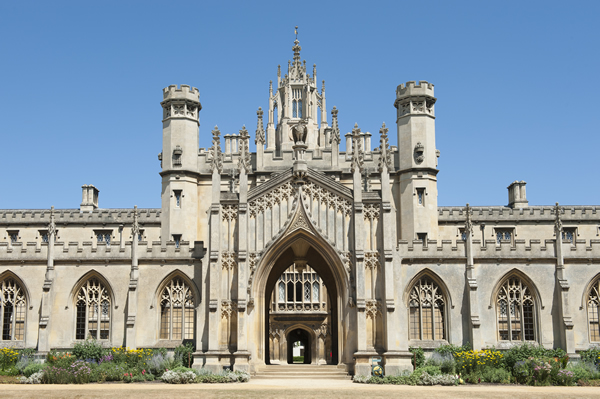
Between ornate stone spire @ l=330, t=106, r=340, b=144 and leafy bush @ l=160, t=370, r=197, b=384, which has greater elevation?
ornate stone spire @ l=330, t=106, r=340, b=144

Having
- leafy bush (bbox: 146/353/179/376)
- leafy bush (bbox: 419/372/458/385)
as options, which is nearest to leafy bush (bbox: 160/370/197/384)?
leafy bush (bbox: 146/353/179/376)

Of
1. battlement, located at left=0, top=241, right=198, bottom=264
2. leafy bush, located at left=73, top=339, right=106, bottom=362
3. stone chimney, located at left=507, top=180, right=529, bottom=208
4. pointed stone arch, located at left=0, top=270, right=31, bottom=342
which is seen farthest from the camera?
stone chimney, located at left=507, top=180, right=529, bottom=208

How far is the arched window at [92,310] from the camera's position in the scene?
3381 cm

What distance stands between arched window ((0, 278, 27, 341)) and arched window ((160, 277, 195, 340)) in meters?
7.11

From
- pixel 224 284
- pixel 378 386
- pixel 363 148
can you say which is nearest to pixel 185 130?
pixel 363 148

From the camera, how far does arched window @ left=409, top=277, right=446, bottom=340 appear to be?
109ft

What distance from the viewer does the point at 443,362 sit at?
29.5 metres

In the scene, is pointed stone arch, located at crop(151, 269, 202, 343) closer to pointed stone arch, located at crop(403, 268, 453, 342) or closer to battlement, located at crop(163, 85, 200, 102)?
pointed stone arch, located at crop(403, 268, 453, 342)

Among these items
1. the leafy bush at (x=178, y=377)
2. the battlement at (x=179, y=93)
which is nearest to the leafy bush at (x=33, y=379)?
the leafy bush at (x=178, y=377)

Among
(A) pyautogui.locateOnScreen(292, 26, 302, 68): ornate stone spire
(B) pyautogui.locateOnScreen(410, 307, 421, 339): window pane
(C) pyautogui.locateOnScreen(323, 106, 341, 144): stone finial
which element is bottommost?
(B) pyautogui.locateOnScreen(410, 307, 421, 339): window pane

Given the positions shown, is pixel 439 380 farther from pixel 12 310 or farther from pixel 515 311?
pixel 12 310

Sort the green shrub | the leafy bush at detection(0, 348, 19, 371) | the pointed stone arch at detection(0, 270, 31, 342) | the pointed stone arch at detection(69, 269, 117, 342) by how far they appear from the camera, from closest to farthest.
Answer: the green shrub → the leafy bush at detection(0, 348, 19, 371) → the pointed stone arch at detection(69, 269, 117, 342) → the pointed stone arch at detection(0, 270, 31, 342)

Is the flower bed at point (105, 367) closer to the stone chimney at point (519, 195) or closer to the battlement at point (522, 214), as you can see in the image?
the battlement at point (522, 214)

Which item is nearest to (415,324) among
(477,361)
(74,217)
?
(477,361)
